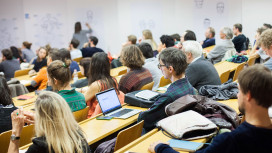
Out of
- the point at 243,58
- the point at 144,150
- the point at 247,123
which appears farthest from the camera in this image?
the point at 243,58

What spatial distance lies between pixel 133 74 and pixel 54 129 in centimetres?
251

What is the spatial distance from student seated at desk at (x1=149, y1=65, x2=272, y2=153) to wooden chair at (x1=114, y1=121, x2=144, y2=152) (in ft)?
3.60

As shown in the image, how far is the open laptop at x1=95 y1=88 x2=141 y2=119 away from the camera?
12.0 feet

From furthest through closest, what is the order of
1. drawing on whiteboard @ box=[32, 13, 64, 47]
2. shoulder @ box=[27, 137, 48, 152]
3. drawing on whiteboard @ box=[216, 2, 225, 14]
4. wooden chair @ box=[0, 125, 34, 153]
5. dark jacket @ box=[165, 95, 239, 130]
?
drawing on whiteboard @ box=[32, 13, 64, 47], drawing on whiteboard @ box=[216, 2, 225, 14], wooden chair @ box=[0, 125, 34, 153], dark jacket @ box=[165, 95, 239, 130], shoulder @ box=[27, 137, 48, 152]

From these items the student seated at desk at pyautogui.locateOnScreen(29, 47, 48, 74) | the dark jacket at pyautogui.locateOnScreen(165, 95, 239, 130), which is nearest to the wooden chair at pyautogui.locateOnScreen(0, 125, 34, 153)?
the dark jacket at pyautogui.locateOnScreen(165, 95, 239, 130)

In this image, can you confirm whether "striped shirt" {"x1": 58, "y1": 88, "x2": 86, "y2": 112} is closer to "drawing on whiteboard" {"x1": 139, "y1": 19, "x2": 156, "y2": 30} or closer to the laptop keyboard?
the laptop keyboard

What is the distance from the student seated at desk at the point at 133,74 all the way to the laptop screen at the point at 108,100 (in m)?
0.74

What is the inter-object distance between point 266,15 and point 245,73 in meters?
7.80

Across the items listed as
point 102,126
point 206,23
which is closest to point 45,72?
point 102,126

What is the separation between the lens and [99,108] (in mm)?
3955

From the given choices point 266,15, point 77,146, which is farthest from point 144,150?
point 266,15

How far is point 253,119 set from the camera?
1.85 meters

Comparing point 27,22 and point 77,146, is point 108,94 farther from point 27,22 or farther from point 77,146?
point 27,22

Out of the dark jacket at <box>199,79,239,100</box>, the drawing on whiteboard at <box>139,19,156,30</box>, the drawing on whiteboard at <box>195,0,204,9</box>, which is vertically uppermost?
the drawing on whiteboard at <box>195,0,204,9</box>
